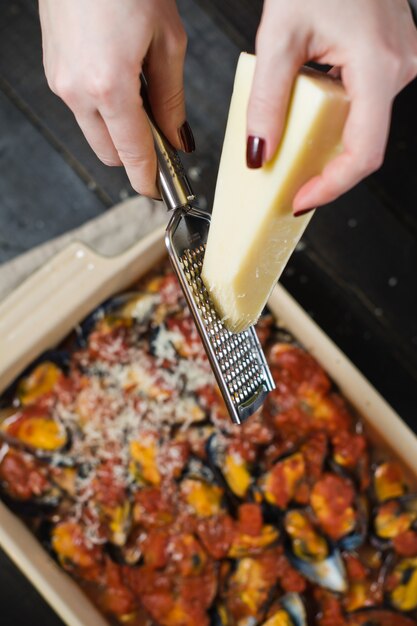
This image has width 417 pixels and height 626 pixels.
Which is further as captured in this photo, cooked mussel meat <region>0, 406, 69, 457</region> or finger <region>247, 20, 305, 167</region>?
cooked mussel meat <region>0, 406, 69, 457</region>

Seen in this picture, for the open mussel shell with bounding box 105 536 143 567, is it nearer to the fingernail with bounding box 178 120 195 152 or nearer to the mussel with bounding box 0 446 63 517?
the mussel with bounding box 0 446 63 517

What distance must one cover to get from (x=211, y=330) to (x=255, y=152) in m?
0.37

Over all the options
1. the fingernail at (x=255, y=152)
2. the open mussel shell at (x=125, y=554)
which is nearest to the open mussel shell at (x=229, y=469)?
the open mussel shell at (x=125, y=554)

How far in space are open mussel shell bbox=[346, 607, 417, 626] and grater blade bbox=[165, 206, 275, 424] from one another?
92cm

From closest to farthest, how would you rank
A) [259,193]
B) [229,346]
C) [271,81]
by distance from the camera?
[271,81] → [259,193] → [229,346]

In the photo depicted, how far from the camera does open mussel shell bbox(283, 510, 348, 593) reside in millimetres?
1823

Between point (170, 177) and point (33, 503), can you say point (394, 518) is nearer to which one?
point (33, 503)

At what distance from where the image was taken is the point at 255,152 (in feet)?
2.93

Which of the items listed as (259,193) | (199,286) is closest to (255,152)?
(259,193)

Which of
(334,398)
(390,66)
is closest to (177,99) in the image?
(390,66)

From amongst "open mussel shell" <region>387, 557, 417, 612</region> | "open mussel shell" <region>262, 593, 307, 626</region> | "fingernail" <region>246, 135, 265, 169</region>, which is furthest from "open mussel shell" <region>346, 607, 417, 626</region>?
"fingernail" <region>246, 135, 265, 169</region>

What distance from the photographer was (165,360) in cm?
190

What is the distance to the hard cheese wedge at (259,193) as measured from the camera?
85cm

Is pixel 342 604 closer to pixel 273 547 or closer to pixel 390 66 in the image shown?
pixel 273 547
